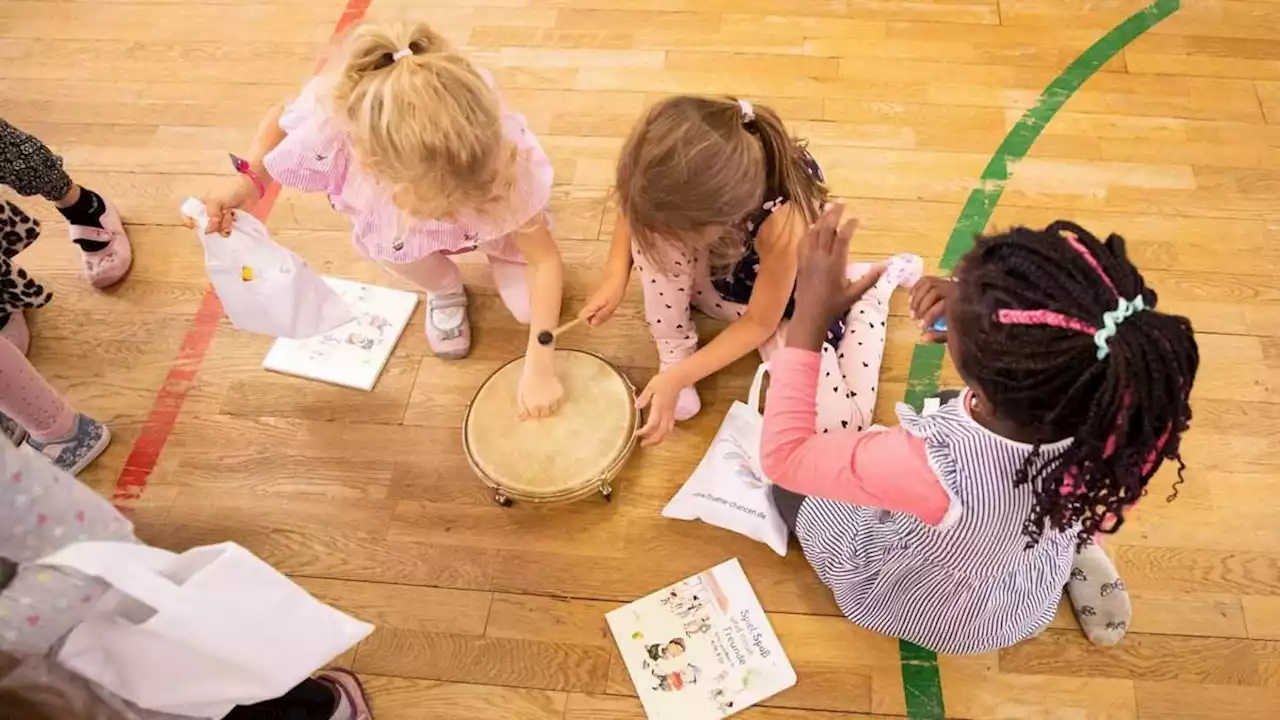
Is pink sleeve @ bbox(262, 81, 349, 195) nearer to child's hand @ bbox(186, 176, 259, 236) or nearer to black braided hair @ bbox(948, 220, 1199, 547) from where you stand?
child's hand @ bbox(186, 176, 259, 236)

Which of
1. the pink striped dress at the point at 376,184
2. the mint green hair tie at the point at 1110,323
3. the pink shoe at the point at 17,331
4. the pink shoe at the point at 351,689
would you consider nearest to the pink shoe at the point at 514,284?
the pink striped dress at the point at 376,184

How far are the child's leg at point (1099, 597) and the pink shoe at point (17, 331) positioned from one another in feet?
6.58

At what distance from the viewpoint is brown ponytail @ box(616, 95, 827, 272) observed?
1.25 m

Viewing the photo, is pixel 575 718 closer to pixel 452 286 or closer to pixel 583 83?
pixel 452 286

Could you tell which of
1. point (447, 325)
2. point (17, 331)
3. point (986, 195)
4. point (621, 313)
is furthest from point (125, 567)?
point (986, 195)

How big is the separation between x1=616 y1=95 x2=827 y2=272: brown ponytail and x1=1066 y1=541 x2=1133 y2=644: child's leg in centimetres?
75

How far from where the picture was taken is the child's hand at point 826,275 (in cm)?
110

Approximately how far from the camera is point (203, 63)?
2.38m

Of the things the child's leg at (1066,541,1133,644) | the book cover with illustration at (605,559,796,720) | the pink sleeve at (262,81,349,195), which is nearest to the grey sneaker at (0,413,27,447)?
the pink sleeve at (262,81,349,195)

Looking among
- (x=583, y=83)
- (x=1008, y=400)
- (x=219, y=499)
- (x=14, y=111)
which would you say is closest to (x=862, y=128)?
(x=583, y=83)

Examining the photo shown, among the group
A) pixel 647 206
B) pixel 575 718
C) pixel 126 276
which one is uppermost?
pixel 647 206

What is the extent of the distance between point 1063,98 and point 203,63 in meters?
2.08

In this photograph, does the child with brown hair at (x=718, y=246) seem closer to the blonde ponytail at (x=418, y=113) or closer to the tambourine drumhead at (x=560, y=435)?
the tambourine drumhead at (x=560, y=435)

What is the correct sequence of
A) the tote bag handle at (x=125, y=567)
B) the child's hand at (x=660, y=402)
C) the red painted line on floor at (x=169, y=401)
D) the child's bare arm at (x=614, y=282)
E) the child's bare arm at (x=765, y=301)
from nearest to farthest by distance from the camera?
the tote bag handle at (x=125, y=567) → the child's bare arm at (x=765, y=301) → the child's hand at (x=660, y=402) → the child's bare arm at (x=614, y=282) → the red painted line on floor at (x=169, y=401)
